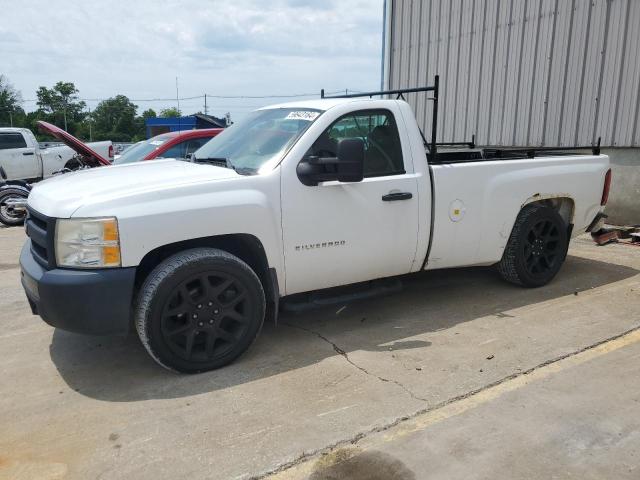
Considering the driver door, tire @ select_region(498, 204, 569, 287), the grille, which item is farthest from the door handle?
the grille

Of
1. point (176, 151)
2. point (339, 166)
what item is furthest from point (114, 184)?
point (176, 151)

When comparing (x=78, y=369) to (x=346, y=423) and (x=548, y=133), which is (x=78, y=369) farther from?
(x=548, y=133)

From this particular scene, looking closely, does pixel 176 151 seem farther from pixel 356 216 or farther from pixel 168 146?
pixel 356 216

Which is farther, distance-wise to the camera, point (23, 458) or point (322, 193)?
point (322, 193)

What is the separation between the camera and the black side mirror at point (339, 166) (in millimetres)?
3736

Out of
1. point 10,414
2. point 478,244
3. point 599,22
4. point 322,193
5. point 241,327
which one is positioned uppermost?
point 599,22

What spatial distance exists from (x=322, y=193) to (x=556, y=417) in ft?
6.79

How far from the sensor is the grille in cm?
333

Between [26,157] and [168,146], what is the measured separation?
26.8 feet

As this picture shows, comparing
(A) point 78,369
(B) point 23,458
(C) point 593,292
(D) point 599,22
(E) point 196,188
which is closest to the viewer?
(B) point 23,458

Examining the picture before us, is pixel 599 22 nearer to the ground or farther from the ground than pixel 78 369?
farther from the ground

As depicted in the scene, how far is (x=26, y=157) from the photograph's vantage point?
14180 millimetres

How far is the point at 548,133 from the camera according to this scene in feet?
32.0

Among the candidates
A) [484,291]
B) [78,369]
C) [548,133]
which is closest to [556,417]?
[484,291]
